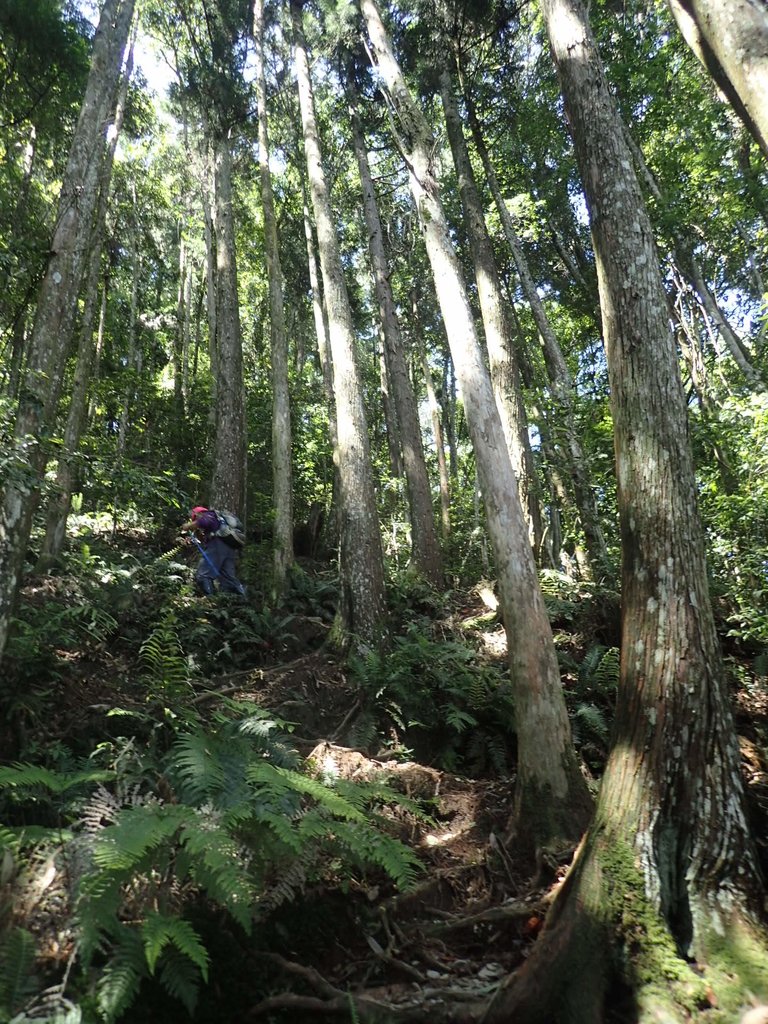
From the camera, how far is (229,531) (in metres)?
9.42

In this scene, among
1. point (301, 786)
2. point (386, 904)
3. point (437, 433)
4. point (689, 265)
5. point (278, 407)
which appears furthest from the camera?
point (437, 433)

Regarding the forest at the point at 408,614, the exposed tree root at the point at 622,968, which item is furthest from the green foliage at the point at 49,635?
the exposed tree root at the point at 622,968

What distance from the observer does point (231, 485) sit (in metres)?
11.3

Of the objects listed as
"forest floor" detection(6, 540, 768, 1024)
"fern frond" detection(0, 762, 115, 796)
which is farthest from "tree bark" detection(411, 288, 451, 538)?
"fern frond" detection(0, 762, 115, 796)

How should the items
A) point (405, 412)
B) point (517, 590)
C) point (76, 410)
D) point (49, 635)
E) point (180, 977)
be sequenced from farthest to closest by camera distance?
point (405, 412) < point (76, 410) < point (49, 635) < point (517, 590) < point (180, 977)

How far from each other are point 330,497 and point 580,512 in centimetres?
848

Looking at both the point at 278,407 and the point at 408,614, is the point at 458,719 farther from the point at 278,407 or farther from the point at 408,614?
the point at 278,407

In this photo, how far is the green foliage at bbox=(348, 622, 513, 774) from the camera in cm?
589

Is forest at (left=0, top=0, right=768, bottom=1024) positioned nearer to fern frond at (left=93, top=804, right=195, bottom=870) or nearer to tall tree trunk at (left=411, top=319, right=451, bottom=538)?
fern frond at (left=93, top=804, right=195, bottom=870)

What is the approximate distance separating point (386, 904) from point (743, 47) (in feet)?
17.4

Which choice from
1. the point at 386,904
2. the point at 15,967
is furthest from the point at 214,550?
the point at 15,967

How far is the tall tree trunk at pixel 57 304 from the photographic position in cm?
497

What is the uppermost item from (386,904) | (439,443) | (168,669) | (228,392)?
(439,443)

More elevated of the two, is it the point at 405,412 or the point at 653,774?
the point at 405,412
